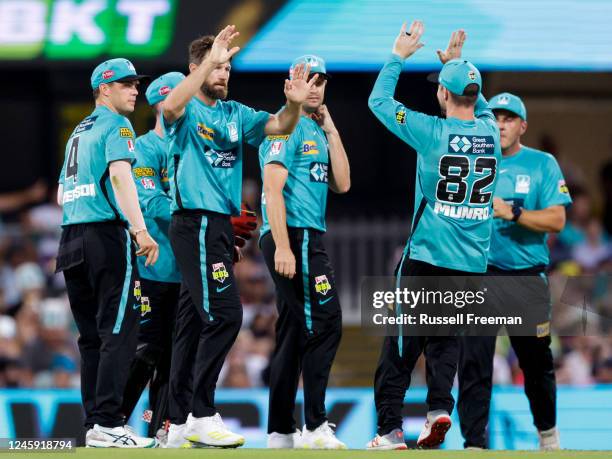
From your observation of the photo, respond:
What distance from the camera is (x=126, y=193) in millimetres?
7766

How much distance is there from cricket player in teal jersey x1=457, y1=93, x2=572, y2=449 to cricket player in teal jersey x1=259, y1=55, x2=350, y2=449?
1.19m

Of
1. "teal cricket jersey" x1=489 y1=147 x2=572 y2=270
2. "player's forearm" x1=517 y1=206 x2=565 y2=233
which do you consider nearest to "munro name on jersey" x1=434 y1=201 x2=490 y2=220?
"player's forearm" x1=517 y1=206 x2=565 y2=233

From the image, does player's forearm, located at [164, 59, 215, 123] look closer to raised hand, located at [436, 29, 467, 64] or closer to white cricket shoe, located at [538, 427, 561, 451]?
raised hand, located at [436, 29, 467, 64]

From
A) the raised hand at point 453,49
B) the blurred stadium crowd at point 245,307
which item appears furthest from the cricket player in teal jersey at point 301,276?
the blurred stadium crowd at point 245,307

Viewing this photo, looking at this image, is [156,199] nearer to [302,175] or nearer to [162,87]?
[162,87]

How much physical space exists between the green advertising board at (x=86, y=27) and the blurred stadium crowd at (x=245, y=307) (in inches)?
88.0

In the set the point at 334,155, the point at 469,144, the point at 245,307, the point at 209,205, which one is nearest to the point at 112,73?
the point at 209,205

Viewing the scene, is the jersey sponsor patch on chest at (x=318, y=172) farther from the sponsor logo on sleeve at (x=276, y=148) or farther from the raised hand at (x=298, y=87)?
the raised hand at (x=298, y=87)

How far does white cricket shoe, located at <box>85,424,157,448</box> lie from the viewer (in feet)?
25.6

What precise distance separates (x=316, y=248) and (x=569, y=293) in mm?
4089

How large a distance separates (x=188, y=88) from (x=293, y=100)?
2.32 feet

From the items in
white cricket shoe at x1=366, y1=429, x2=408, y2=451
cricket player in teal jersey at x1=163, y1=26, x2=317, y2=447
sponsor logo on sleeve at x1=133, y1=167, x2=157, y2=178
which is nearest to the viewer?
cricket player in teal jersey at x1=163, y1=26, x2=317, y2=447

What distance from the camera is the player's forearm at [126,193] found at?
7741 mm

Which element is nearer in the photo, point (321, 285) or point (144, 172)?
point (321, 285)
